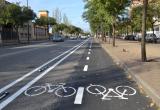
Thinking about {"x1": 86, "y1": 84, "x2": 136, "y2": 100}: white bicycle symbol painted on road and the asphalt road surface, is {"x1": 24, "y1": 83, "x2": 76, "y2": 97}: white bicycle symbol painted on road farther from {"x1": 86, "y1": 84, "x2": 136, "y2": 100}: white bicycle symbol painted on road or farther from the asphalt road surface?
{"x1": 86, "y1": 84, "x2": 136, "y2": 100}: white bicycle symbol painted on road

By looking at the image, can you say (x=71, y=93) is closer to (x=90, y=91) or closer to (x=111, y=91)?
(x=90, y=91)

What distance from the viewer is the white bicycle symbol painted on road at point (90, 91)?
1052 cm

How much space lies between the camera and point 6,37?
84.2m

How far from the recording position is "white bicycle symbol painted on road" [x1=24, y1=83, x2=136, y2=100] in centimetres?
1052

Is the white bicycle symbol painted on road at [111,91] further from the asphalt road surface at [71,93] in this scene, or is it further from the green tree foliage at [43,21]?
the green tree foliage at [43,21]

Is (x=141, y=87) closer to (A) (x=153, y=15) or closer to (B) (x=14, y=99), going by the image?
(B) (x=14, y=99)

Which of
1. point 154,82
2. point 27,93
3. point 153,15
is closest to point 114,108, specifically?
point 27,93

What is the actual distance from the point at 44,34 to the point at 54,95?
138m

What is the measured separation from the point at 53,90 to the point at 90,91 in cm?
103

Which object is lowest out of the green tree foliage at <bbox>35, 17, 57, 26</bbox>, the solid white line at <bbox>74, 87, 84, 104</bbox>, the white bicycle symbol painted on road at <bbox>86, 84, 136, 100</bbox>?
the white bicycle symbol painted on road at <bbox>86, 84, 136, 100</bbox>

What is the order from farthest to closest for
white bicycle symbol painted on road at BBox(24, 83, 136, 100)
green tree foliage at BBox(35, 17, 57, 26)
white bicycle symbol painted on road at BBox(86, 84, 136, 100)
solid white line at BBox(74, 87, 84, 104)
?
green tree foliage at BBox(35, 17, 57, 26)
white bicycle symbol painted on road at BBox(24, 83, 136, 100)
white bicycle symbol painted on road at BBox(86, 84, 136, 100)
solid white line at BBox(74, 87, 84, 104)

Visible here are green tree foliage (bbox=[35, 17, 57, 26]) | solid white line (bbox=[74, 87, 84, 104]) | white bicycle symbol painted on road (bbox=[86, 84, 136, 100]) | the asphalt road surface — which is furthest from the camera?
green tree foliage (bbox=[35, 17, 57, 26])

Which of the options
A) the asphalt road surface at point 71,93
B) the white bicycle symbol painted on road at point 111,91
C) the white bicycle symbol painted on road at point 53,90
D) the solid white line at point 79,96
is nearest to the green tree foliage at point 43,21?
the asphalt road surface at point 71,93

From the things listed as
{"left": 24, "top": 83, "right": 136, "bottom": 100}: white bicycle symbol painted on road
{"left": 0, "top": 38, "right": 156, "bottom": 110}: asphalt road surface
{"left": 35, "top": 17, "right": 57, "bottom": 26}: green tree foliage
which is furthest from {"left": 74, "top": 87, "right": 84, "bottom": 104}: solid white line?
{"left": 35, "top": 17, "right": 57, "bottom": 26}: green tree foliage
